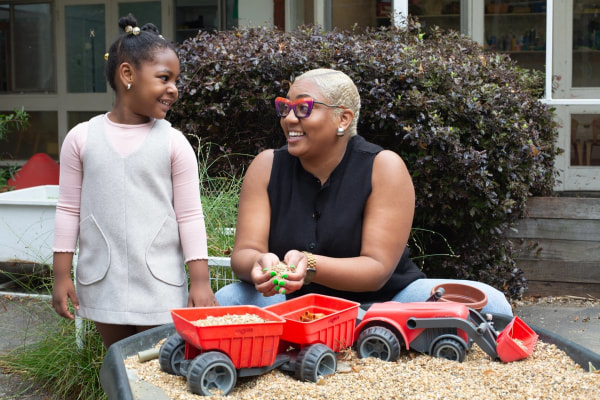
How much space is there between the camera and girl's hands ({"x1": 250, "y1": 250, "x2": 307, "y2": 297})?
1.91 meters

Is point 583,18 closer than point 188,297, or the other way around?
point 188,297

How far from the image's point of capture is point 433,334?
183 centimetres

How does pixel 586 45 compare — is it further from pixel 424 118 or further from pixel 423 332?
pixel 423 332

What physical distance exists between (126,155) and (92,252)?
1.07 ft

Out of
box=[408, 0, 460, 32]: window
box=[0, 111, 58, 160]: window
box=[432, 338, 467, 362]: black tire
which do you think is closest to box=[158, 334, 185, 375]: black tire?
box=[432, 338, 467, 362]: black tire

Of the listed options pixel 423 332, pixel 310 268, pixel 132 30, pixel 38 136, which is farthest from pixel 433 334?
pixel 38 136

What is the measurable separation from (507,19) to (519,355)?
508cm

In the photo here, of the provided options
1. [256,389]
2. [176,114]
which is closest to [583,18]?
[176,114]

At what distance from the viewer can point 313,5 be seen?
21.2 ft

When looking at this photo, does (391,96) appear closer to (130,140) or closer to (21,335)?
(130,140)

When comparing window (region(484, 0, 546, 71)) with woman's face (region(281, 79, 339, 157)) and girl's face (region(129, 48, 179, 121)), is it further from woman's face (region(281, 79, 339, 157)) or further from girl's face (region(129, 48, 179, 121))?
girl's face (region(129, 48, 179, 121))

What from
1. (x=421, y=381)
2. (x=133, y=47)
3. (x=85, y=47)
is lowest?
(x=421, y=381)

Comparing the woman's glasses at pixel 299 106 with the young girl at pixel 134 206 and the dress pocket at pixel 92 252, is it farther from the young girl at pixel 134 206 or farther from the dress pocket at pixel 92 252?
the dress pocket at pixel 92 252

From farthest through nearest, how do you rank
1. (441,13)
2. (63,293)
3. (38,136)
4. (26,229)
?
(38,136) < (441,13) < (26,229) < (63,293)
